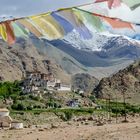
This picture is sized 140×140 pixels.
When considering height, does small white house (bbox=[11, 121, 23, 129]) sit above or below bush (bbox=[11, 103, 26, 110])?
below

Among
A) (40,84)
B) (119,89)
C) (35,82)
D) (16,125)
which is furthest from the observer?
(119,89)

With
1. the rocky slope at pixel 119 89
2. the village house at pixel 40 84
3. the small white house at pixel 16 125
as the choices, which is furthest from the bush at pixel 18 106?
the rocky slope at pixel 119 89

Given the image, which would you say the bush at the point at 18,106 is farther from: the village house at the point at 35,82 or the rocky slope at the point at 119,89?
the rocky slope at the point at 119,89

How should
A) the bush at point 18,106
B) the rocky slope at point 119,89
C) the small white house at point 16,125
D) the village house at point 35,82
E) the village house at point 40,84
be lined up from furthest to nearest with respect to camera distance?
the rocky slope at point 119,89
the village house at point 40,84
the village house at point 35,82
the bush at point 18,106
the small white house at point 16,125

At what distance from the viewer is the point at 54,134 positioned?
1157 inches

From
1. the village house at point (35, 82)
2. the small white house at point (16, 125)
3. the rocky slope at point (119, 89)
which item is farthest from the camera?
the rocky slope at point (119, 89)

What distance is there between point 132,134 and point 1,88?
329 ft

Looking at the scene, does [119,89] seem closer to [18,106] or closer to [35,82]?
[35,82]

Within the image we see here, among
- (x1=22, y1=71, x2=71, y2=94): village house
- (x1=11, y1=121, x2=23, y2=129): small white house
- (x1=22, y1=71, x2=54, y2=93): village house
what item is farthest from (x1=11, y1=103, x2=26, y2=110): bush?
(x1=22, y1=71, x2=71, y2=94): village house

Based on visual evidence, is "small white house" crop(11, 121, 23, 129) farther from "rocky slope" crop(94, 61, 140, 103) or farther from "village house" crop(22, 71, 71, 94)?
"rocky slope" crop(94, 61, 140, 103)

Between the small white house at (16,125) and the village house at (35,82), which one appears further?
the village house at (35,82)

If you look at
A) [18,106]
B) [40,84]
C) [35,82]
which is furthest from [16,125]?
[35,82]

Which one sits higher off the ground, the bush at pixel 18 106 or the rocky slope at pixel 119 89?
the rocky slope at pixel 119 89

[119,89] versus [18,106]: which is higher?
[119,89]
